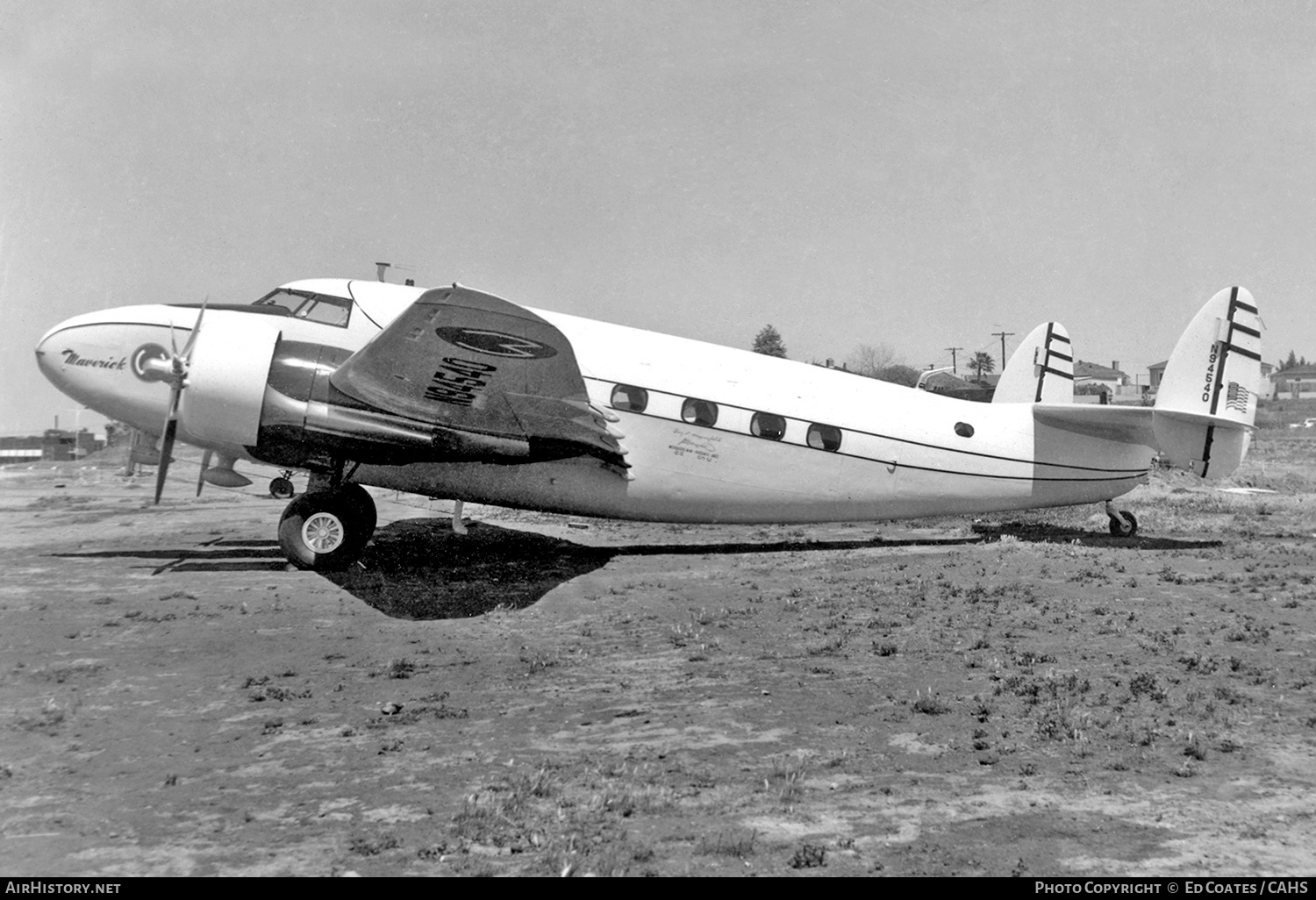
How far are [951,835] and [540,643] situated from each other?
4.19 m

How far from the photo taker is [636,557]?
1195cm

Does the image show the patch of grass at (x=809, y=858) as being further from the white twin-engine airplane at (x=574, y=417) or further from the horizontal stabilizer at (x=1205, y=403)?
the horizontal stabilizer at (x=1205, y=403)

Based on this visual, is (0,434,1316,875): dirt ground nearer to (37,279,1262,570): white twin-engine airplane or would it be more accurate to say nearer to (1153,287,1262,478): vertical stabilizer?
(37,279,1262,570): white twin-engine airplane

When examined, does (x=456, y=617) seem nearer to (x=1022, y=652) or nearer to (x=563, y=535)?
(x=1022, y=652)

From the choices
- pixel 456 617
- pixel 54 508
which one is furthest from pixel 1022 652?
pixel 54 508

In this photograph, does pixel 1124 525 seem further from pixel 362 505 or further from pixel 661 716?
pixel 362 505

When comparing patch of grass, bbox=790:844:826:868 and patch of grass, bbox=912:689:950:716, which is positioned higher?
patch of grass, bbox=912:689:950:716

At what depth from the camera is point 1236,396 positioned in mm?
12578

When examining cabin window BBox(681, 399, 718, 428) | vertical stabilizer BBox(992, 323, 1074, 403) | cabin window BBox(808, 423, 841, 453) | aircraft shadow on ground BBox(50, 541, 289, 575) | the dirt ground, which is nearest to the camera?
the dirt ground

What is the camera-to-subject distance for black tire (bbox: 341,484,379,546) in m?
10.3

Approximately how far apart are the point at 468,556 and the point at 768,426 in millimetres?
4290

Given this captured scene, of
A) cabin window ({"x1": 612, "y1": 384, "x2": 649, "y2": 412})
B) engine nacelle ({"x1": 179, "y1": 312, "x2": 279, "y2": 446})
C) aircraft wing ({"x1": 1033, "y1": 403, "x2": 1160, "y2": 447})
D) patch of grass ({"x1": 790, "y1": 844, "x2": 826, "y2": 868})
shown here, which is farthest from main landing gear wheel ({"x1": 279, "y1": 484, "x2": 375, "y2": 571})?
aircraft wing ({"x1": 1033, "y1": 403, "x2": 1160, "y2": 447})

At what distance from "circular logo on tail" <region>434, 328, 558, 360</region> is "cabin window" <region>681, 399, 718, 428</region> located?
8.12 feet

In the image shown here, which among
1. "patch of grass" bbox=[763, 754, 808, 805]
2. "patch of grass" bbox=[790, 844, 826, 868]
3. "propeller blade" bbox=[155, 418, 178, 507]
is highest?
"propeller blade" bbox=[155, 418, 178, 507]
